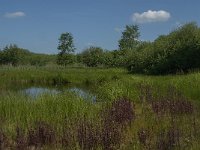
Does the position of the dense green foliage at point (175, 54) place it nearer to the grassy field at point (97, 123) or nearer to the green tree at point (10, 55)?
the grassy field at point (97, 123)

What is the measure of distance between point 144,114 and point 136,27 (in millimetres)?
74570

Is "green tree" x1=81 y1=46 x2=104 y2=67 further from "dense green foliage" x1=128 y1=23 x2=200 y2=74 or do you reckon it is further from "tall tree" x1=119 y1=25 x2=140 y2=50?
"dense green foliage" x1=128 y1=23 x2=200 y2=74

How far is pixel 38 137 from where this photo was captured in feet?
29.8

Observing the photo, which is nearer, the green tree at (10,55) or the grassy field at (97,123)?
the grassy field at (97,123)

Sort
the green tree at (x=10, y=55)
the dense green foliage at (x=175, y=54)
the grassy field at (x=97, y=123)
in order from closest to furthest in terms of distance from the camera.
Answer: the grassy field at (x=97, y=123), the dense green foliage at (x=175, y=54), the green tree at (x=10, y=55)

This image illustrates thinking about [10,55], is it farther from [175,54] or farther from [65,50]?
[175,54]

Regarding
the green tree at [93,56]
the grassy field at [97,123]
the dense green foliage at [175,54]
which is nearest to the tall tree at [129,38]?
the green tree at [93,56]

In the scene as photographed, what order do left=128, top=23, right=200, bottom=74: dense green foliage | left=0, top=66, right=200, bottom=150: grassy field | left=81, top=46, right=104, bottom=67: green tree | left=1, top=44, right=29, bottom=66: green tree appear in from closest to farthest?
left=0, top=66, right=200, bottom=150: grassy field < left=128, top=23, right=200, bottom=74: dense green foliage < left=81, top=46, right=104, bottom=67: green tree < left=1, top=44, right=29, bottom=66: green tree

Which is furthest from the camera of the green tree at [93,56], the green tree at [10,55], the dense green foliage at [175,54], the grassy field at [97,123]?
the green tree at [10,55]

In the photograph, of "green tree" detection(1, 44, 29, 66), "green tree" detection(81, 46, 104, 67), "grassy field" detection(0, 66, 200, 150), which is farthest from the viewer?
"green tree" detection(1, 44, 29, 66)

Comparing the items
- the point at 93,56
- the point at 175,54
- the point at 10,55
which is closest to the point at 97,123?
the point at 175,54

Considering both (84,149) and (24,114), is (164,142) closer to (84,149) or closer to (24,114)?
(84,149)

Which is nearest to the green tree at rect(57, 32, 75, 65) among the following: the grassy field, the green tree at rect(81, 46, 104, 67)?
the green tree at rect(81, 46, 104, 67)

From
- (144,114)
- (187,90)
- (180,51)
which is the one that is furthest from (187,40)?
(144,114)
